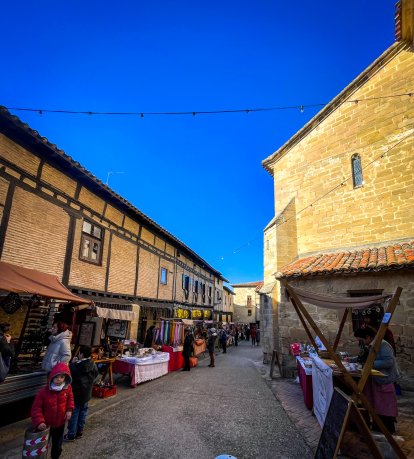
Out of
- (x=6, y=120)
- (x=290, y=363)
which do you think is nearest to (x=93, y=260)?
(x=6, y=120)

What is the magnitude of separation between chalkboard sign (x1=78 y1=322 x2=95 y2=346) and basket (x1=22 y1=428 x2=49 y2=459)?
407 cm

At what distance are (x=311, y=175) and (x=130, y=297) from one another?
10574 mm

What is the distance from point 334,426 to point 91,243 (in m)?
10.2

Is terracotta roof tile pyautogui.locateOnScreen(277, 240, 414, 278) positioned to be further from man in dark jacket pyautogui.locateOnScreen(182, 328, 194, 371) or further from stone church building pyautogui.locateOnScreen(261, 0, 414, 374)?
man in dark jacket pyautogui.locateOnScreen(182, 328, 194, 371)

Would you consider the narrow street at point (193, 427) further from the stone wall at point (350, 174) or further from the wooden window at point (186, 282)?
the wooden window at point (186, 282)

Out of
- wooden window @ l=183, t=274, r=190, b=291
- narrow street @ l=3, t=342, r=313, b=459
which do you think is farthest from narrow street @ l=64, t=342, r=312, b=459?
wooden window @ l=183, t=274, r=190, b=291

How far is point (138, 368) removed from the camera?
888 cm

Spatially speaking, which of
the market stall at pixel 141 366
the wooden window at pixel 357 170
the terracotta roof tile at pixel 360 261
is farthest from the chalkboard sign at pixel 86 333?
the wooden window at pixel 357 170

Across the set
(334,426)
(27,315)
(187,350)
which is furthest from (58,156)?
(334,426)

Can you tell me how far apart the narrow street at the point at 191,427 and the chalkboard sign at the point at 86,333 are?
1.62 m

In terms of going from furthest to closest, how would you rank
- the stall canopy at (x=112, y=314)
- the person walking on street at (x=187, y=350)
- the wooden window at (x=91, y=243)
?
1. the person walking on street at (x=187, y=350)
2. the wooden window at (x=91, y=243)
3. the stall canopy at (x=112, y=314)

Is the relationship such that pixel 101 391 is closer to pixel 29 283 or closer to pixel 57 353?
pixel 57 353

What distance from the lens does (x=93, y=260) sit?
1119cm

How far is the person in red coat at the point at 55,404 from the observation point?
3.79 meters
